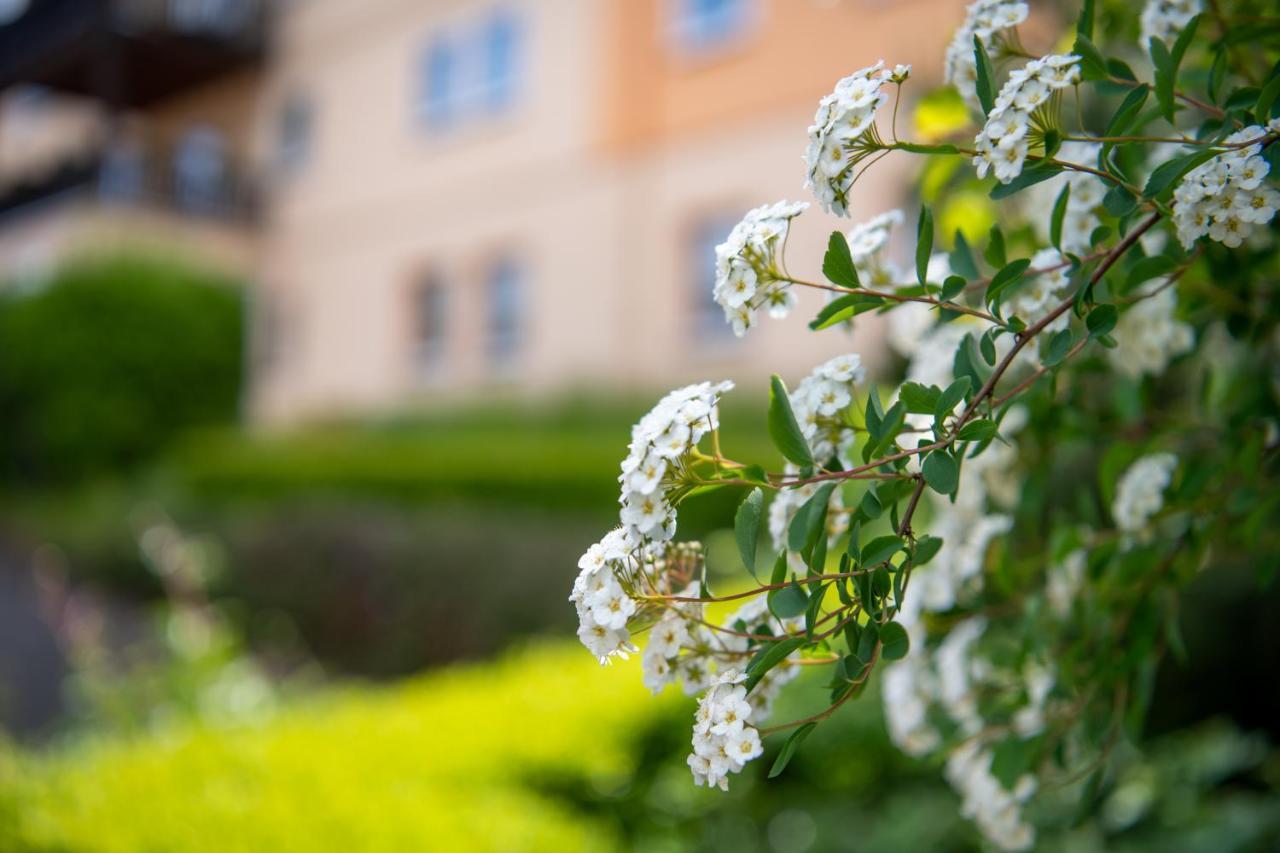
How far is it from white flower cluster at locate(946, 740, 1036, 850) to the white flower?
82cm

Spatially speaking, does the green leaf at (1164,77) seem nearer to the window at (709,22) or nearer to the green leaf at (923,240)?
the green leaf at (923,240)

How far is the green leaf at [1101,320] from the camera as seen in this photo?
3.37ft

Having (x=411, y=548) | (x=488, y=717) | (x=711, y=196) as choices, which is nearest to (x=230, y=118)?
(x=711, y=196)

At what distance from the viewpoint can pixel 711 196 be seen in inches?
456

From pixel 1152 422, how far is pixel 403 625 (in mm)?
6544

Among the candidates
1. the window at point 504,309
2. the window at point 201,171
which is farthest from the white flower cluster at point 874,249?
the window at point 201,171

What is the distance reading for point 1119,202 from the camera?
1070mm

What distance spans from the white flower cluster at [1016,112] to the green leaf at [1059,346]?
0.16 meters

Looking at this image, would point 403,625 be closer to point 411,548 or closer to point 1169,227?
point 411,548

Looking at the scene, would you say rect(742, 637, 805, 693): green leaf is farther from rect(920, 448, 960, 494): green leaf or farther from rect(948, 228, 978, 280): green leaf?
rect(948, 228, 978, 280): green leaf

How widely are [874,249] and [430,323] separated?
46.4 feet

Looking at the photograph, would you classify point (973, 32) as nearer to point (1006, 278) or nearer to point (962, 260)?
point (962, 260)

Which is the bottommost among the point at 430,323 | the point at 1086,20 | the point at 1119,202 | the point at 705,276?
the point at 1119,202

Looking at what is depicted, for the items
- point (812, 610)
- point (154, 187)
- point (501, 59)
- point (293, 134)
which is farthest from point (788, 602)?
point (154, 187)
